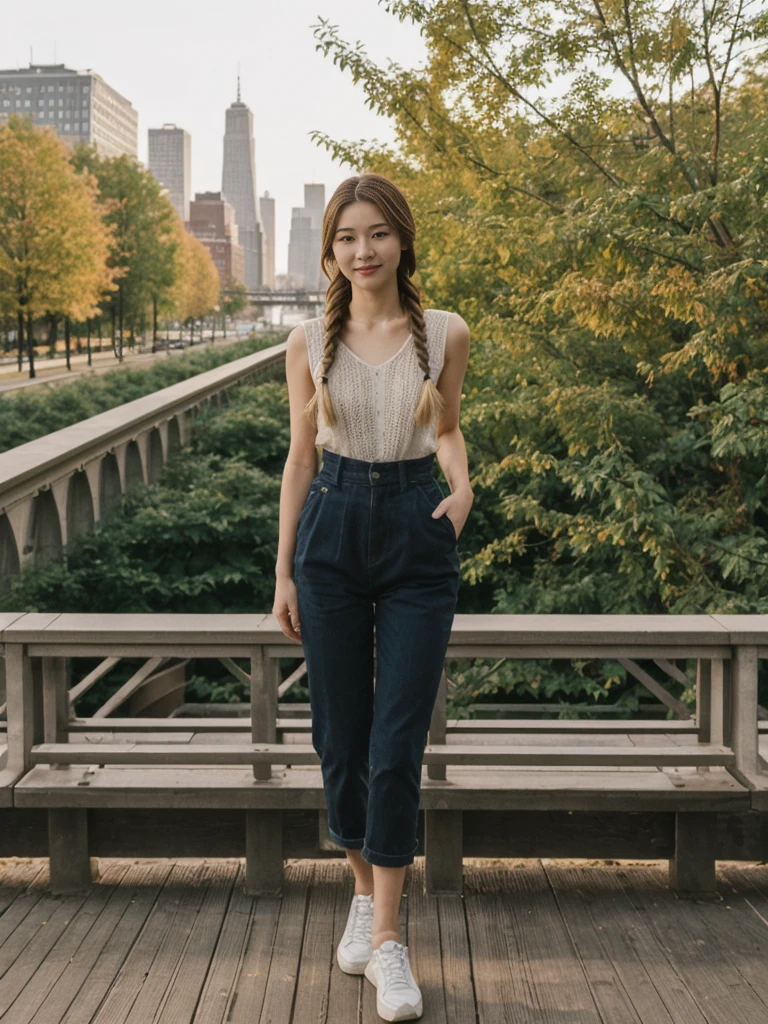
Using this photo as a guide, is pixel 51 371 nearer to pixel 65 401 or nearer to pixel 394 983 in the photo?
pixel 65 401

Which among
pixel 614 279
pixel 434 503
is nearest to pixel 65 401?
pixel 614 279

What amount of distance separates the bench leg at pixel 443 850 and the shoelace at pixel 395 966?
63 centimetres

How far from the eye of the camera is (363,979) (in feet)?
10.2

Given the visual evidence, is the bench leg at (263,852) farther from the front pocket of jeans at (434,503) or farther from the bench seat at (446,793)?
the front pocket of jeans at (434,503)

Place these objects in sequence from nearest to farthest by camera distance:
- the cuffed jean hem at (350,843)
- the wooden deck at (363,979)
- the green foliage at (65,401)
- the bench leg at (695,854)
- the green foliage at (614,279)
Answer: the wooden deck at (363,979) → the cuffed jean hem at (350,843) → the bench leg at (695,854) → the green foliage at (614,279) → the green foliage at (65,401)

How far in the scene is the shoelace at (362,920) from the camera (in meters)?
3.16

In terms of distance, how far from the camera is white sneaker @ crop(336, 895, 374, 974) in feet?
10.2

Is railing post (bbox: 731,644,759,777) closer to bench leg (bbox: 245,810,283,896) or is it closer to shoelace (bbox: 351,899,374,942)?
shoelace (bbox: 351,899,374,942)

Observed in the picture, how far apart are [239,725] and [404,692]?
61.4 inches

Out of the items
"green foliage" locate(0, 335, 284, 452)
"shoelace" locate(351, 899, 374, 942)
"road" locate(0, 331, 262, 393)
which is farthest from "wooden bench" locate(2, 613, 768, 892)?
"road" locate(0, 331, 262, 393)

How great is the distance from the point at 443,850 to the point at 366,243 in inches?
74.3

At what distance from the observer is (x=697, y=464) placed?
9.45 meters

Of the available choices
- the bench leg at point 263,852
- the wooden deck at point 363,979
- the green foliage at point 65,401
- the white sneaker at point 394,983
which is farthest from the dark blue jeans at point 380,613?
the green foliage at point 65,401

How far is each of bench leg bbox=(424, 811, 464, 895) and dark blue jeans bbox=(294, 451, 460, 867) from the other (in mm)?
627
